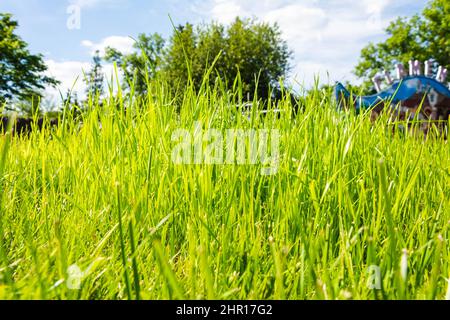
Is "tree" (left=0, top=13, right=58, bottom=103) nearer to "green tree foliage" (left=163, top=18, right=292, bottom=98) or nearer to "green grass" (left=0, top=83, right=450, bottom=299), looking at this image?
"green tree foliage" (left=163, top=18, right=292, bottom=98)

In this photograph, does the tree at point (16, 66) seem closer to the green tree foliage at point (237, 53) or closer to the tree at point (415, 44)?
the green tree foliage at point (237, 53)

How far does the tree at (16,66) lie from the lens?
21.5 m

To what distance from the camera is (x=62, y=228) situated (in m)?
1.08

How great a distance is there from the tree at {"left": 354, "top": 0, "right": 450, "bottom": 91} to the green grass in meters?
20.5

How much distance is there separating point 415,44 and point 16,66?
21641 millimetres

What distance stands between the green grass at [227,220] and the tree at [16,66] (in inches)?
887

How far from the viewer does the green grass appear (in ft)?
2.53

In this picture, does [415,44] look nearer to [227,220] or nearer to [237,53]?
[237,53]

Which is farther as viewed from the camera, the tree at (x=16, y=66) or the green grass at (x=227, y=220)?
the tree at (x=16, y=66)

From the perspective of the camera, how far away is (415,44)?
801 inches

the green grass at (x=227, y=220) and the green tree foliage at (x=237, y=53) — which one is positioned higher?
the green tree foliage at (x=237, y=53)

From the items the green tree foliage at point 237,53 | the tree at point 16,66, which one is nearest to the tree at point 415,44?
the green tree foliage at point 237,53

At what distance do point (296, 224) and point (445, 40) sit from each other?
22373mm
